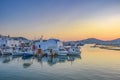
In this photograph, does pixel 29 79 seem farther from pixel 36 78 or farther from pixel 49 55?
pixel 49 55

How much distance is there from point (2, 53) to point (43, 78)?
100ft

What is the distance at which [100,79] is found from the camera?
736 inches

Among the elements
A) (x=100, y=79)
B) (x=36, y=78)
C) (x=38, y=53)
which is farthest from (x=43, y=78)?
(x=38, y=53)

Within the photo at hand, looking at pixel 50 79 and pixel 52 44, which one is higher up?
pixel 52 44

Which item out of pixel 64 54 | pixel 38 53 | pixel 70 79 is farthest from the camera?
pixel 64 54

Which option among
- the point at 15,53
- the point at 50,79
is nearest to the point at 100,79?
the point at 50,79

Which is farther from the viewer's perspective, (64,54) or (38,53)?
(64,54)

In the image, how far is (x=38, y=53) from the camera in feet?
145

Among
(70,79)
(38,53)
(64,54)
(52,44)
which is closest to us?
(70,79)

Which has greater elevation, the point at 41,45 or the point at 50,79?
the point at 41,45

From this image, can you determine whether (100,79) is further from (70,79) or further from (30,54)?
(30,54)

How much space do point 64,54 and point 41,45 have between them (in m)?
11.9

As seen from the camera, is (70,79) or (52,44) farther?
(52,44)

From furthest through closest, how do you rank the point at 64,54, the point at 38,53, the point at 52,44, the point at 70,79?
1. the point at 52,44
2. the point at 64,54
3. the point at 38,53
4. the point at 70,79
